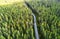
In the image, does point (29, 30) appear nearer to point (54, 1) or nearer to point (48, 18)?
point (48, 18)

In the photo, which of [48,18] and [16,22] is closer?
[16,22]

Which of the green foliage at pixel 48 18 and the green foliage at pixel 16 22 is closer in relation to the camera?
the green foliage at pixel 16 22

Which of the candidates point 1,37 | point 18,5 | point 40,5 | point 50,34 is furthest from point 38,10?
point 1,37

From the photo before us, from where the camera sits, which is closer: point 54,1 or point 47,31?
point 47,31

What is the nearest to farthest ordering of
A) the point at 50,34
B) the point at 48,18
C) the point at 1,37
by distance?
the point at 1,37, the point at 50,34, the point at 48,18

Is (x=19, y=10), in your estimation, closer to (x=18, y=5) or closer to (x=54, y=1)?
(x=18, y=5)

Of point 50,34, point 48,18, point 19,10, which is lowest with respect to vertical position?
point 50,34

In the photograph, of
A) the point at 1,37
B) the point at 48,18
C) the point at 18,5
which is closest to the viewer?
the point at 1,37

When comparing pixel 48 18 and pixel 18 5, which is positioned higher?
pixel 18 5

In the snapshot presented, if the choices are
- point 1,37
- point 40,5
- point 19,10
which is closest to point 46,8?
point 40,5

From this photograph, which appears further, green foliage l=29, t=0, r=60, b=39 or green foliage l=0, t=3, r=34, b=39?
green foliage l=29, t=0, r=60, b=39
